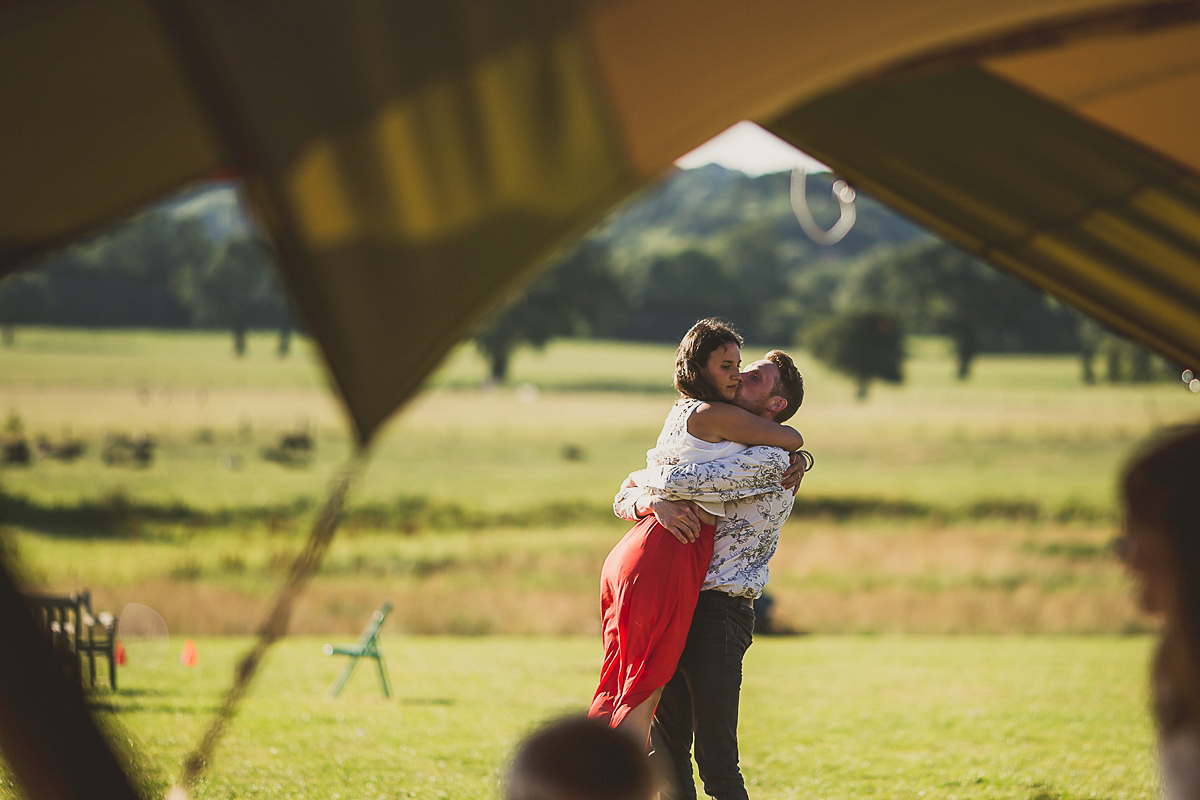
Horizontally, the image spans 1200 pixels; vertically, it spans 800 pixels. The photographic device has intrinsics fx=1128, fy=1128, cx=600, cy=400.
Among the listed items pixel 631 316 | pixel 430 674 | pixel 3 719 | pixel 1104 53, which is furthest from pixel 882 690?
pixel 631 316

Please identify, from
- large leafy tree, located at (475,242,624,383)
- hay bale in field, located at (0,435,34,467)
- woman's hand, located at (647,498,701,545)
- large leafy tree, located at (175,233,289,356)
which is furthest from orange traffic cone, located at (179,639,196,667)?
large leafy tree, located at (475,242,624,383)

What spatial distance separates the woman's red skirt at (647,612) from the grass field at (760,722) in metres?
2.50

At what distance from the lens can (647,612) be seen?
334 centimetres

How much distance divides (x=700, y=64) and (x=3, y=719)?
2.20 metres

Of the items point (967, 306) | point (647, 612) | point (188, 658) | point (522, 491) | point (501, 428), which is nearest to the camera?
point (647, 612)

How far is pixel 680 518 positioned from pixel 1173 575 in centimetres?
189

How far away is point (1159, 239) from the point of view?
3664mm

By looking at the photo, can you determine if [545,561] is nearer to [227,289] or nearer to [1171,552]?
[1171,552]

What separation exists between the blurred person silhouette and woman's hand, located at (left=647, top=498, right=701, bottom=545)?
1.82 m

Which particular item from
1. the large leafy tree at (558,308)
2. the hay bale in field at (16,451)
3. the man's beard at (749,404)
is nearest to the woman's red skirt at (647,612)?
the man's beard at (749,404)

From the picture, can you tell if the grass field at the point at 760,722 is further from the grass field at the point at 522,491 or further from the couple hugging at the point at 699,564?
the couple hugging at the point at 699,564

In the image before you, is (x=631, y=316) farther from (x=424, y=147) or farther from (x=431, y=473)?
(x=424, y=147)

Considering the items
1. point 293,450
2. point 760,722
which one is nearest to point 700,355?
point 760,722

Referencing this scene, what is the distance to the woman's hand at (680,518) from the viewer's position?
338 centimetres
